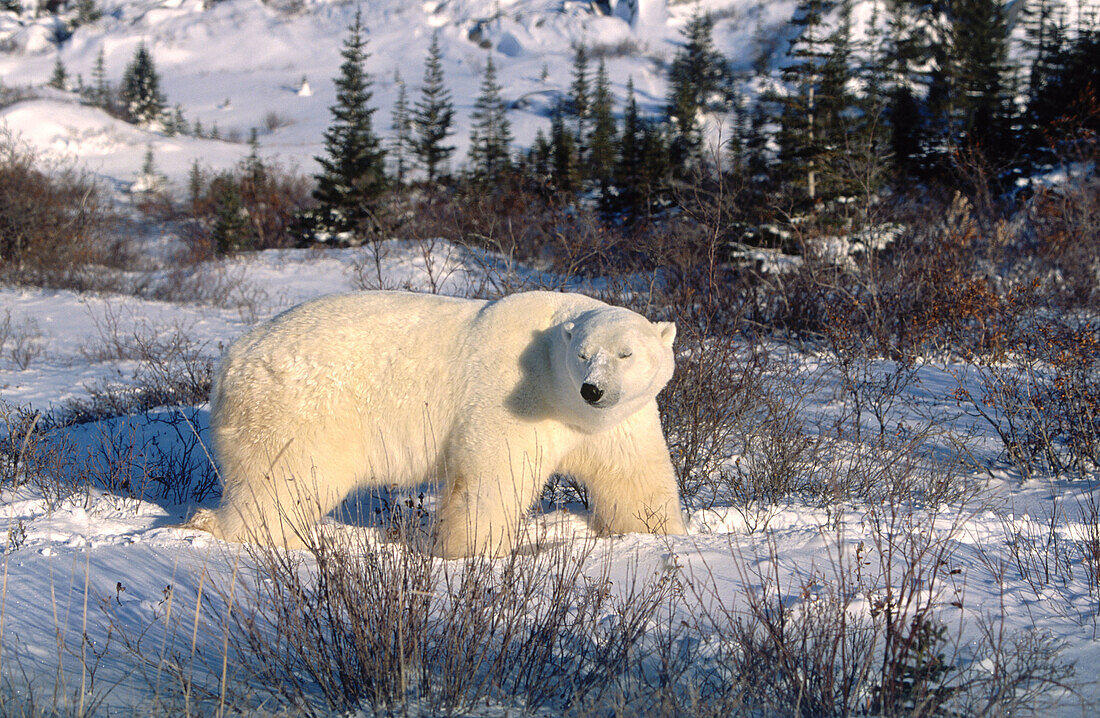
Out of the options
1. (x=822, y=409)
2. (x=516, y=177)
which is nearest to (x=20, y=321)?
(x=822, y=409)

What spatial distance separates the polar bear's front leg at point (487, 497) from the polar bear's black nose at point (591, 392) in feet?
1.52

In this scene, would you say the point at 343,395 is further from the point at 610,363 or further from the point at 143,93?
the point at 143,93

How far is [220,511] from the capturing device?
3.08 metres

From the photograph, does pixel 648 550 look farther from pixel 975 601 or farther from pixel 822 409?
pixel 822 409

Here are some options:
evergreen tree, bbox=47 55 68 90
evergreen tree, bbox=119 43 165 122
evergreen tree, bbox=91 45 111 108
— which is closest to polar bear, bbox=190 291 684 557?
evergreen tree, bbox=91 45 111 108

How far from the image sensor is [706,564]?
2100mm

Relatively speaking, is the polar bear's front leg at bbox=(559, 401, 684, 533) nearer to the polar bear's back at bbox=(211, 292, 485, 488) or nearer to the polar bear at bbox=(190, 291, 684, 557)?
the polar bear at bbox=(190, 291, 684, 557)

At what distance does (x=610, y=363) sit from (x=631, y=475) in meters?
0.71

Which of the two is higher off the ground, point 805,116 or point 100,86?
point 805,116

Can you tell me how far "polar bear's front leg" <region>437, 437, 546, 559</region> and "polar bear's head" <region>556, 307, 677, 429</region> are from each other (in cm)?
29

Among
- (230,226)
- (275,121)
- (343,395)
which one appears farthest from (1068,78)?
(275,121)

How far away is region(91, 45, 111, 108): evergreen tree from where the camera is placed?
4727cm

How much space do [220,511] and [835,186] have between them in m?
12.1

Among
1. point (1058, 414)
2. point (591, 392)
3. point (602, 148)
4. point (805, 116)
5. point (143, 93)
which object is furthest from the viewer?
point (143, 93)
